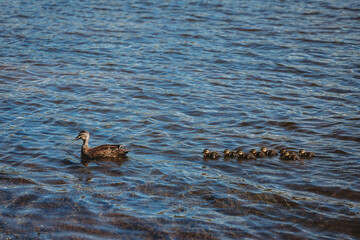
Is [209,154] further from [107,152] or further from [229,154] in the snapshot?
[107,152]

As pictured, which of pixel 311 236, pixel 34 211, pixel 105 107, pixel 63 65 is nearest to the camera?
pixel 311 236

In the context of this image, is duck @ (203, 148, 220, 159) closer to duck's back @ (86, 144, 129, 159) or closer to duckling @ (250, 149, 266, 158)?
duckling @ (250, 149, 266, 158)

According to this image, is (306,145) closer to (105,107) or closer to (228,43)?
(105,107)

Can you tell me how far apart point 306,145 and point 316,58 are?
26.9 feet

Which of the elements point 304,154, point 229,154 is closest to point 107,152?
point 229,154

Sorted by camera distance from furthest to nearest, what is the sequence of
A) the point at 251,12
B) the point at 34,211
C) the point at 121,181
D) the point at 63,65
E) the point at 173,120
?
the point at 251,12
the point at 63,65
the point at 173,120
the point at 121,181
the point at 34,211

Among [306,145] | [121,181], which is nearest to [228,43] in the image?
[306,145]

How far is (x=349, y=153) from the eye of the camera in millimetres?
11648

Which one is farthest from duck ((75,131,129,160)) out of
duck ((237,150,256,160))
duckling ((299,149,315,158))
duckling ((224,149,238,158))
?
duckling ((299,149,315,158))

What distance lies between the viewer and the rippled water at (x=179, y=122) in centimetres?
891

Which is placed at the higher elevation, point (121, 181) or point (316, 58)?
point (316, 58)

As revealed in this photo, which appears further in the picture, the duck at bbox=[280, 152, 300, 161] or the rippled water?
the duck at bbox=[280, 152, 300, 161]

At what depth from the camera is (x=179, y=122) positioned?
45.4 feet

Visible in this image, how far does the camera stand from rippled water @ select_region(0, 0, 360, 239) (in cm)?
891
